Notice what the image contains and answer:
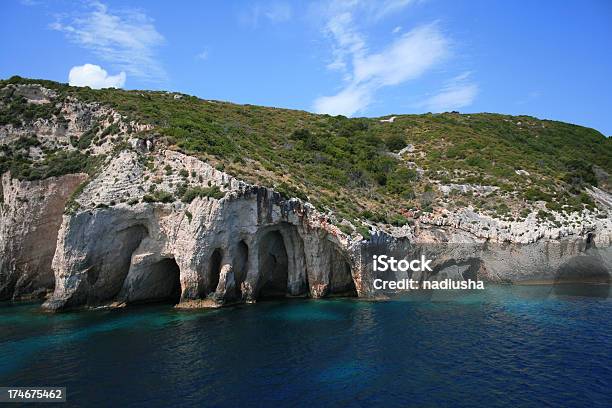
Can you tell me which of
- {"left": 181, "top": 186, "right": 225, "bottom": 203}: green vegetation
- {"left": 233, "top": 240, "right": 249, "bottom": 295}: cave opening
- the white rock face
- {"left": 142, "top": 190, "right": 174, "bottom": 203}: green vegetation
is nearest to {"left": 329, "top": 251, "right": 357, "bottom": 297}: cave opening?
{"left": 233, "top": 240, "right": 249, "bottom": 295}: cave opening

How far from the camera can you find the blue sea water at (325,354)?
18.7m

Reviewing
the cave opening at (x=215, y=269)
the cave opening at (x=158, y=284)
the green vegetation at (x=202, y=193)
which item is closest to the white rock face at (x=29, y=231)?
the cave opening at (x=158, y=284)

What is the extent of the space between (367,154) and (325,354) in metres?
42.7

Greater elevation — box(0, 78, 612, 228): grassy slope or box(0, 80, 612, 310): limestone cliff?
box(0, 78, 612, 228): grassy slope

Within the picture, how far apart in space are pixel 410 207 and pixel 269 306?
21.5m

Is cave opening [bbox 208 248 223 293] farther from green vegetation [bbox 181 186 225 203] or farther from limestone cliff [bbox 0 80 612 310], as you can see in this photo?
green vegetation [bbox 181 186 225 203]

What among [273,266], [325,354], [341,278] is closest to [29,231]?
[273,266]

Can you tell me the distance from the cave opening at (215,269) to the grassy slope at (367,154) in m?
7.41

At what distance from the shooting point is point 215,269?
37500 mm

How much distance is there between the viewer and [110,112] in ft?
152

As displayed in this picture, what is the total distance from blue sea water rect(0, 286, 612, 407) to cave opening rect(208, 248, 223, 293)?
3.29 meters

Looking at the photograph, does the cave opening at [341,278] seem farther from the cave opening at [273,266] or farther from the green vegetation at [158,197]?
the green vegetation at [158,197]

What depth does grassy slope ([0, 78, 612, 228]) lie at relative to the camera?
143 ft

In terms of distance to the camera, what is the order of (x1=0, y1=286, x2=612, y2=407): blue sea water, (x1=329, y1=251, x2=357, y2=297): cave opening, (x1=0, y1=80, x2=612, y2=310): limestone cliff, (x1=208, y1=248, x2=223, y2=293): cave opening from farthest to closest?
(x1=329, y1=251, x2=357, y2=297): cave opening
(x1=208, y1=248, x2=223, y2=293): cave opening
(x1=0, y1=80, x2=612, y2=310): limestone cliff
(x1=0, y1=286, x2=612, y2=407): blue sea water
